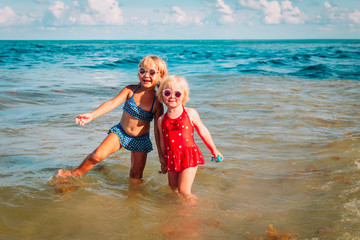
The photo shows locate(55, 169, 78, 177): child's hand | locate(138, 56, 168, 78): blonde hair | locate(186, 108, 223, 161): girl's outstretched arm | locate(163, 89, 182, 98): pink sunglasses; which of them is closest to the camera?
locate(163, 89, 182, 98): pink sunglasses

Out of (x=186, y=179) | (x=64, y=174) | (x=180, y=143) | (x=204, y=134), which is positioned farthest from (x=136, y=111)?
(x=64, y=174)

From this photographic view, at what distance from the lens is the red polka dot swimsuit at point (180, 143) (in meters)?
3.77

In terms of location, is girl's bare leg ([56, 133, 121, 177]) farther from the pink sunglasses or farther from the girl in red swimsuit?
the pink sunglasses

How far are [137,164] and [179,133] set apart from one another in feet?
3.20

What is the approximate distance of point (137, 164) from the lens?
446 centimetres

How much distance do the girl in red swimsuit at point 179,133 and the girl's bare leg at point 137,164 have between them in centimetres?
61

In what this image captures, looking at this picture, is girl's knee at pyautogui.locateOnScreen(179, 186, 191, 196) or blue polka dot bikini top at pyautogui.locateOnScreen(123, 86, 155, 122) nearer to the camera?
girl's knee at pyautogui.locateOnScreen(179, 186, 191, 196)

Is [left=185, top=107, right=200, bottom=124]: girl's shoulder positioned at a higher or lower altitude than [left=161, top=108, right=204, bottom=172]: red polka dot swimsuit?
higher

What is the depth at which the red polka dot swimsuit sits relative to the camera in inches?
148

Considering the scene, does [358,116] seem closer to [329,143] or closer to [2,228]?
[329,143]

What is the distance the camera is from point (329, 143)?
235 inches

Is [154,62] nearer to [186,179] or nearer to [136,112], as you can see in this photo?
[136,112]

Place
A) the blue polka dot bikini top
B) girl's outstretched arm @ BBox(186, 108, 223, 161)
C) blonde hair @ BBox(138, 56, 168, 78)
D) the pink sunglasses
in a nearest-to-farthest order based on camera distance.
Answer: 1. the pink sunglasses
2. girl's outstretched arm @ BBox(186, 108, 223, 161)
3. blonde hair @ BBox(138, 56, 168, 78)
4. the blue polka dot bikini top

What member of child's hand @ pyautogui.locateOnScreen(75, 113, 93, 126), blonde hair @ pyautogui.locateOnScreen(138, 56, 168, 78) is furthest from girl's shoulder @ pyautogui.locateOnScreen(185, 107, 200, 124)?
child's hand @ pyautogui.locateOnScreen(75, 113, 93, 126)
